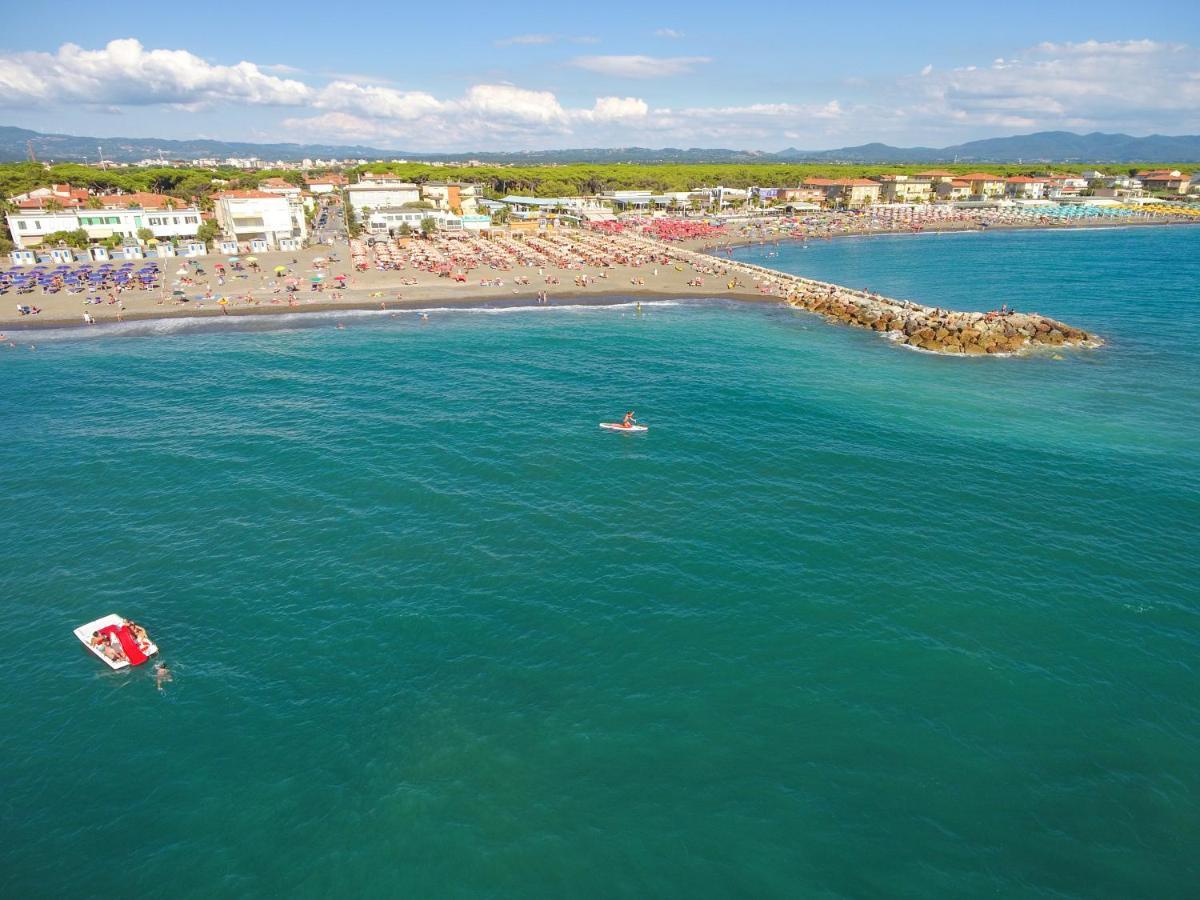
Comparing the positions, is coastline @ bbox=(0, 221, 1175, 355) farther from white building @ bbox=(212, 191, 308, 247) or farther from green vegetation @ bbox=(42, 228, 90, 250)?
green vegetation @ bbox=(42, 228, 90, 250)

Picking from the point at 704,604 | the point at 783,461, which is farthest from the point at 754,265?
the point at 704,604

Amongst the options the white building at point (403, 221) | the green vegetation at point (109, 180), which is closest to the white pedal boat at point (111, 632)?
the white building at point (403, 221)

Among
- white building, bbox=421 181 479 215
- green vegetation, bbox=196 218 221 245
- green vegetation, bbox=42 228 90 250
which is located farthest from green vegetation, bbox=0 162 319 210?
white building, bbox=421 181 479 215

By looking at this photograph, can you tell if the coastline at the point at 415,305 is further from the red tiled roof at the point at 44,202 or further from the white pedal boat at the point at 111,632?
the white pedal boat at the point at 111,632

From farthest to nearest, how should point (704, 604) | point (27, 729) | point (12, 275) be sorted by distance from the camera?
point (12, 275) → point (704, 604) → point (27, 729)

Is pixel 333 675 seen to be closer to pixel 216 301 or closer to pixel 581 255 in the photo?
pixel 216 301
